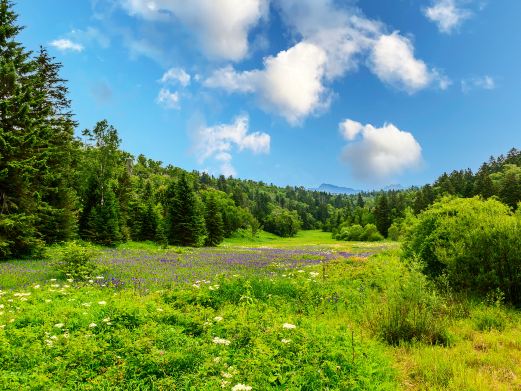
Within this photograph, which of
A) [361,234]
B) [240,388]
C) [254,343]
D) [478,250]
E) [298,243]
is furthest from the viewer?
[361,234]

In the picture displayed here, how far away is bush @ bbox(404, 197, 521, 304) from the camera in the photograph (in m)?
10.3

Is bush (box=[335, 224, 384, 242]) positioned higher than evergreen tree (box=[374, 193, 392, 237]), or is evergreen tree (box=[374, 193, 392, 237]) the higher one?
evergreen tree (box=[374, 193, 392, 237])

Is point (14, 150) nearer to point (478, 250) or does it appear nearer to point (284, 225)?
point (478, 250)

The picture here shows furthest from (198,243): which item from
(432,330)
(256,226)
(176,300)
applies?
(256,226)

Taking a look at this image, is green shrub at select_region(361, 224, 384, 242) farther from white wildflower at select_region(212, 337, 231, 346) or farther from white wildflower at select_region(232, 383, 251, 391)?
white wildflower at select_region(232, 383, 251, 391)

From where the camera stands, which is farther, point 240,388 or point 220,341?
point 220,341

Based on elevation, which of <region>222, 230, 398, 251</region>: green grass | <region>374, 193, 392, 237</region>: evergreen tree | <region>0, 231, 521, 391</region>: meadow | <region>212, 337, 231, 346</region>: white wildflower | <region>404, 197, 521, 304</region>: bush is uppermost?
<region>374, 193, 392, 237</region>: evergreen tree

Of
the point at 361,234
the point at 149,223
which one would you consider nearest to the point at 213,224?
the point at 149,223

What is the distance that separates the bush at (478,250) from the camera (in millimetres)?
10297

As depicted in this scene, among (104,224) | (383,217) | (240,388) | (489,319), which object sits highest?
(383,217)

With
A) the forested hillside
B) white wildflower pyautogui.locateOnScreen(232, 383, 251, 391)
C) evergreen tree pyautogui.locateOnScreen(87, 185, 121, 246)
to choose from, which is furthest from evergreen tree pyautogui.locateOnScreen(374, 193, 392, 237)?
white wildflower pyautogui.locateOnScreen(232, 383, 251, 391)

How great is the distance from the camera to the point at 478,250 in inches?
425

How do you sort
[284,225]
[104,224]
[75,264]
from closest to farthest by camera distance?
[75,264] → [104,224] → [284,225]

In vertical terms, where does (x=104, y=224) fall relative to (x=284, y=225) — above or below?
below
